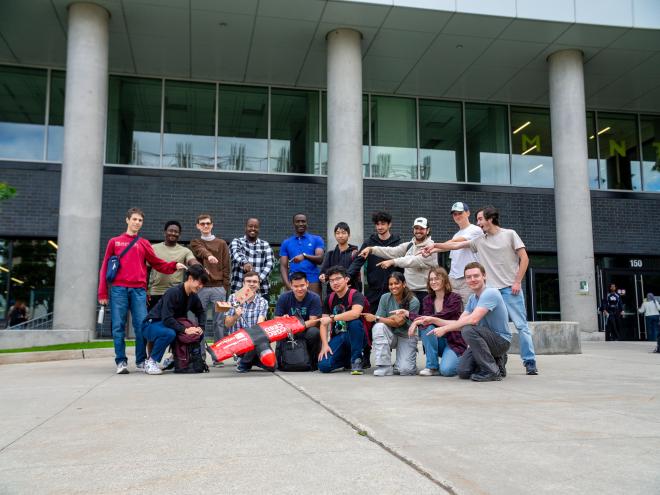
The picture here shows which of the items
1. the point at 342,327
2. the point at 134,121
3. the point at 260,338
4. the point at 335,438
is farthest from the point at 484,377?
the point at 134,121

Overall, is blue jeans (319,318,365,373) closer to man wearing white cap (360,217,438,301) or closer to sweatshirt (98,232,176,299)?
man wearing white cap (360,217,438,301)

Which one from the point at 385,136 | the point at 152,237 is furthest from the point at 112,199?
the point at 385,136

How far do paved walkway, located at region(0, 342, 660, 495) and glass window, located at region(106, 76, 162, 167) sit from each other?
11.0 m

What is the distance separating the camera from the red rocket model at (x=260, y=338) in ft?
21.8

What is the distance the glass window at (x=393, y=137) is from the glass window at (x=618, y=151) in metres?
6.05

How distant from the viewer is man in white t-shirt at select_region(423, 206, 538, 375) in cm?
676

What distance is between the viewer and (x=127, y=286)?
7.23 metres

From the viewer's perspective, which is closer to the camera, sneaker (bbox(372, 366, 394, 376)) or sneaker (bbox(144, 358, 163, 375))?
sneaker (bbox(372, 366, 394, 376))

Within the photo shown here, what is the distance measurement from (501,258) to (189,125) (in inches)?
459

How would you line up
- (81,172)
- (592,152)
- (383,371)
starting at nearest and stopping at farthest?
(383,371), (81,172), (592,152)

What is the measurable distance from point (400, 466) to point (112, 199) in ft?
46.0

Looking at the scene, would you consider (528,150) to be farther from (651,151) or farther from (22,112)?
(22,112)

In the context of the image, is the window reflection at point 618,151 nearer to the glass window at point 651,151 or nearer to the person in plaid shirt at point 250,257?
the glass window at point 651,151

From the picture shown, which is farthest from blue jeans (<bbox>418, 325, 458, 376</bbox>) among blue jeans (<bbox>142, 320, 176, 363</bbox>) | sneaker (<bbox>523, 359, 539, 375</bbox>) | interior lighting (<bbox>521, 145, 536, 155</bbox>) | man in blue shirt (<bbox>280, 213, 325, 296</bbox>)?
interior lighting (<bbox>521, 145, 536, 155</bbox>)
